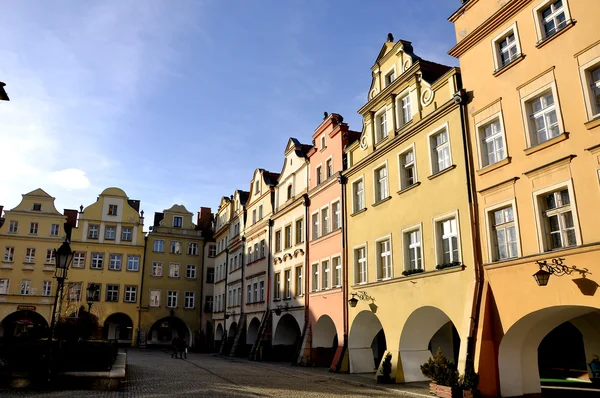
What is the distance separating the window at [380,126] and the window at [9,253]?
3810 centimetres

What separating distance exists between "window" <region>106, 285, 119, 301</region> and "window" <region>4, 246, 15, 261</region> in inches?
337

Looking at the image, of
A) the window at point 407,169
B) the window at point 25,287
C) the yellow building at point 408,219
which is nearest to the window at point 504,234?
the yellow building at point 408,219

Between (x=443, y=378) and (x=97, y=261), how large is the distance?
1604 inches

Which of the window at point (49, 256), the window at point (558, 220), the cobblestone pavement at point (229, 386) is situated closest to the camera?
the window at point (558, 220)

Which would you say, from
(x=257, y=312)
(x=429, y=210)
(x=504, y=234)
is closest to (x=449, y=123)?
(x=429, y=210)

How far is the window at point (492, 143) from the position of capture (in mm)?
14753

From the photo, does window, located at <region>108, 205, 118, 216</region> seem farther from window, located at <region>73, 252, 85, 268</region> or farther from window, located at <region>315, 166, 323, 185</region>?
window, located at <region>315, 166, 323, 185</region>

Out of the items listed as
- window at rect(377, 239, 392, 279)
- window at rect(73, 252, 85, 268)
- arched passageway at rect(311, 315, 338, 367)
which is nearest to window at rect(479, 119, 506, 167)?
window at rect(377, 239, 392, 279)

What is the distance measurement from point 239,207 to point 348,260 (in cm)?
2178

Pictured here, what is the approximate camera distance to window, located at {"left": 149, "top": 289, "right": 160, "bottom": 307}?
160 ft

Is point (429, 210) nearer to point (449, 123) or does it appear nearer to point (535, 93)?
point (449, 123)

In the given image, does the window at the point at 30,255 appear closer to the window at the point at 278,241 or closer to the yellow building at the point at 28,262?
the yellow building at the point at 28,262

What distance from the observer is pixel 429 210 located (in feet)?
57.1

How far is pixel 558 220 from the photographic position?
1257cm
